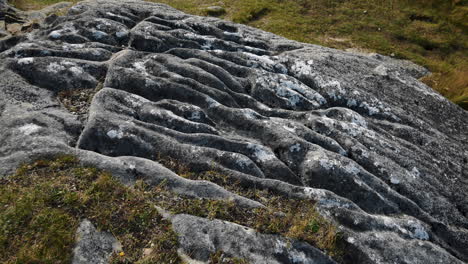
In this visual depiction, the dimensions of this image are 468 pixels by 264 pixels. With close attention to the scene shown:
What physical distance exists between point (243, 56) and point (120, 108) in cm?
764

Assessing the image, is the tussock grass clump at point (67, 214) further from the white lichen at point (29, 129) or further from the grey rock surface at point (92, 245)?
the white lichen at point (29, 129)

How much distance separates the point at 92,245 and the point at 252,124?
286 inches

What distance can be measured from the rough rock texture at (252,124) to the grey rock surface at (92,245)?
1740mm

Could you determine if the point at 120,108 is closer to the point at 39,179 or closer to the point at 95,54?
the point at 39,179

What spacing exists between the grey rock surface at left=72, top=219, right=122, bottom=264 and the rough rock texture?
1.74m

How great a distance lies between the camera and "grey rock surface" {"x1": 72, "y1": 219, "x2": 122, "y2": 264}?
7496 millimetres

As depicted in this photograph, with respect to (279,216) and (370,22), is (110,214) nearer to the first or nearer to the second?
(279,216)

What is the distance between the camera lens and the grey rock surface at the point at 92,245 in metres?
7.50

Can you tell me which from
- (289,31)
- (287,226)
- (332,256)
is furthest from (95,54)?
(289,31)

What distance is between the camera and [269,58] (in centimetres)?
1778

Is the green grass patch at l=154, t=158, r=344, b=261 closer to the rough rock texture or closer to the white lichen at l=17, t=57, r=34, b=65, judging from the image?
the rough rock texture

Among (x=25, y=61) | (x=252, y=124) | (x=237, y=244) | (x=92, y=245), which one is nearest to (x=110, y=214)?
(x=92, y=245)

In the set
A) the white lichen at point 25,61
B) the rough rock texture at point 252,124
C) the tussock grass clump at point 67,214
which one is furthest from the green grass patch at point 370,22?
the tussock grass clump at point 67,214

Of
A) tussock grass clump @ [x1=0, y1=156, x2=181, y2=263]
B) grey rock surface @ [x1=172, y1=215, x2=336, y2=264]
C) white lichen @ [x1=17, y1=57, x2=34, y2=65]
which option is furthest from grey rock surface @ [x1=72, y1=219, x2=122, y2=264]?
white lichen @ [x1=17, y1=57, x2=34, y2=65]
